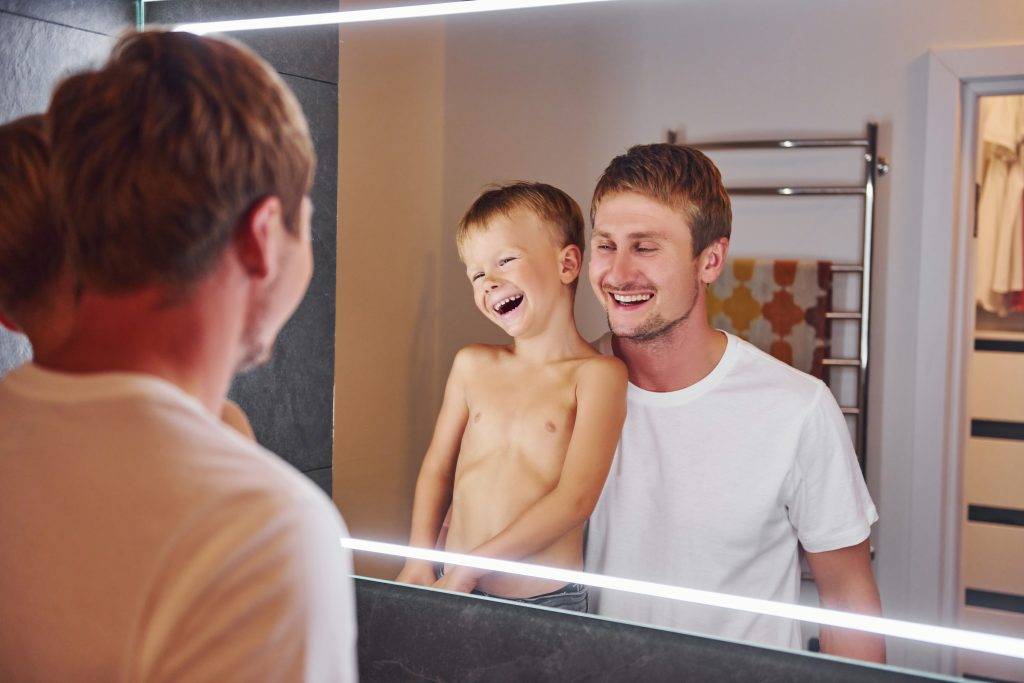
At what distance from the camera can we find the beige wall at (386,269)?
4.00 ft

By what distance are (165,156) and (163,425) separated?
0.52 feet

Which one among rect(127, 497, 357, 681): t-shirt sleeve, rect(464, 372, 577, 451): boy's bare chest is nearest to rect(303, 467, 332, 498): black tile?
rect(464, 372, 577, 451): boy's bare chest

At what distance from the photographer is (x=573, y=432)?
3.77 feet

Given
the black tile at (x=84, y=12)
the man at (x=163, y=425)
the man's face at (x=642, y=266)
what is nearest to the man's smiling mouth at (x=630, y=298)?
the man's face at (x=642, y=266)

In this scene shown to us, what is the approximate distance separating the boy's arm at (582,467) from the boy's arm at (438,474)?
0.10m

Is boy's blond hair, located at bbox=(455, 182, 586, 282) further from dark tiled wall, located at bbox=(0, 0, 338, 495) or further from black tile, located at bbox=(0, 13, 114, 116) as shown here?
black tile, located at bbox=(0, 13, 114, 116)

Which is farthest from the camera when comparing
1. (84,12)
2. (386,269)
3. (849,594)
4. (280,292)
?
(84,12)

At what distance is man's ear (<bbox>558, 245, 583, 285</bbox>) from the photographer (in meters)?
1.12

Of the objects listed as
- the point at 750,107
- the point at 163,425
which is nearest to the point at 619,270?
the point at 750,107

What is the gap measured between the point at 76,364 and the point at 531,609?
727mm

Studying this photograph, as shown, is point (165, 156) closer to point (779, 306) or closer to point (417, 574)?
point (779, 306)

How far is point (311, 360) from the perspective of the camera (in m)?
1.34

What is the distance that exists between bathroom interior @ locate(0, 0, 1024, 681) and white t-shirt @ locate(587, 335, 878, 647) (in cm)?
2

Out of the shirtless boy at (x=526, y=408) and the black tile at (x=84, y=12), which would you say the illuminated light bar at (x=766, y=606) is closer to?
the shirtless boy at (x=526, y=408)
